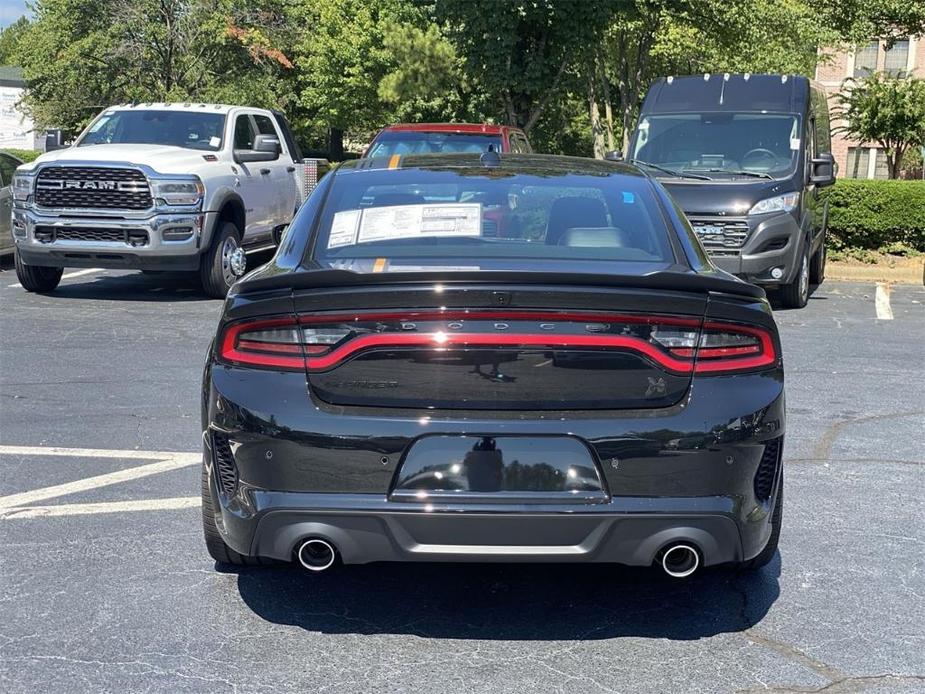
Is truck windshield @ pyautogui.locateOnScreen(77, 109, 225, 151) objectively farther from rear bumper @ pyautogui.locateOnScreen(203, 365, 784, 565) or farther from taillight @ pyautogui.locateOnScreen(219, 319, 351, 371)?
rear bumper @ pyautogui.locateOnScreen(203, 365, 784, 565)

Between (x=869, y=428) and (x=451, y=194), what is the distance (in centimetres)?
353

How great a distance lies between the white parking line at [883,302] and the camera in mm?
12355

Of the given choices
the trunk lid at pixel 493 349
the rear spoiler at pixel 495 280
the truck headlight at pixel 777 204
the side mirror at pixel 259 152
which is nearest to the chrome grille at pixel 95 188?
the side mirror at pixel 259 152

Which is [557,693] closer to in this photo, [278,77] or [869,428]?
[869,428]

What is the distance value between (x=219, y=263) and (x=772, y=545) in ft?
29.0

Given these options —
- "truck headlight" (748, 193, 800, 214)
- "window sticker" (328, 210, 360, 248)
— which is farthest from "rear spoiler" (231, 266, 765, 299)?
"truck headlight" (748, 193, 800, 214)

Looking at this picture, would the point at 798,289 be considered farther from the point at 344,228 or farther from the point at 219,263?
the point at 344,228

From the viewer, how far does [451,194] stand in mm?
4680

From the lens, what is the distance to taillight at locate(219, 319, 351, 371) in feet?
12.0

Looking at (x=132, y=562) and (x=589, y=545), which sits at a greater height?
(x=589, y=545)

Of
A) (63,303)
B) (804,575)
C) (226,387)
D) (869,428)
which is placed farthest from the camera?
(63,303)

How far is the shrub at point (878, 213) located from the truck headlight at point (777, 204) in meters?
4.97

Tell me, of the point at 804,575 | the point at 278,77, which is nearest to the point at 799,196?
the point at 804,575

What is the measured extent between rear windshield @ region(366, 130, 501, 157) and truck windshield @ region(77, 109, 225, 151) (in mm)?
1783
